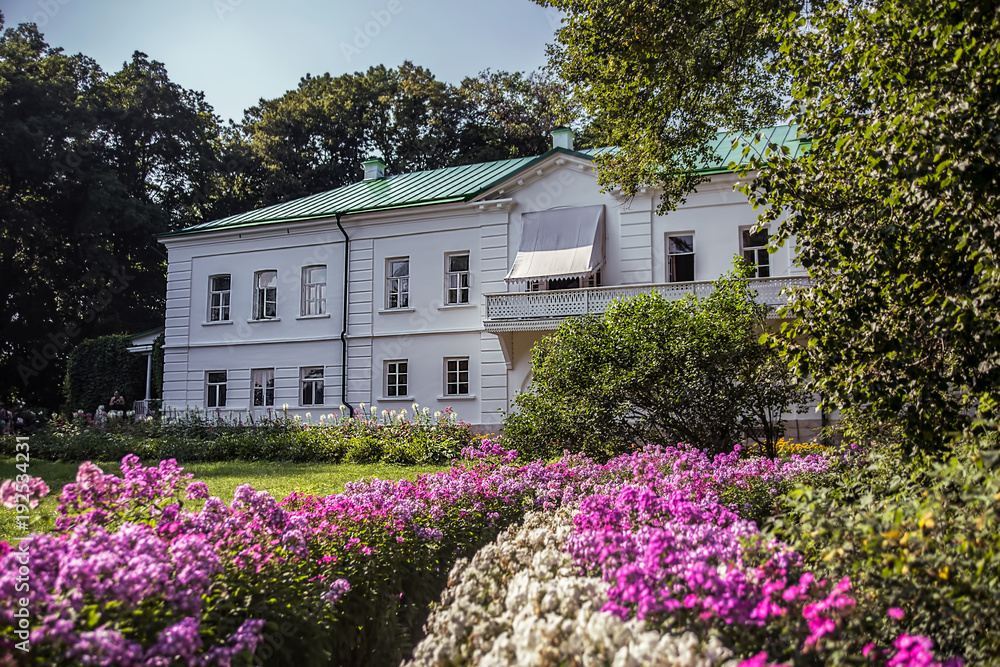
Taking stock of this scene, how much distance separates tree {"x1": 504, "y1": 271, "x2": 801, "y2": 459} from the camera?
10.6 m

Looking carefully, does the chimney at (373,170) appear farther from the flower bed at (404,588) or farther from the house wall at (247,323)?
the flower bed at (404,588)

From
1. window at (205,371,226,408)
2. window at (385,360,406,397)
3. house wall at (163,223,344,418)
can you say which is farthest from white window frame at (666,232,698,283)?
window at (205,371,226,408)

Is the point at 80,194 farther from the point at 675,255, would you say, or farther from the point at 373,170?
the point at 675,255

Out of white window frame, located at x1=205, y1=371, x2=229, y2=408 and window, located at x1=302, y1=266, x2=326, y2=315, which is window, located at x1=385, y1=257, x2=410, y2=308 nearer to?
window, located at x1=302, y1=266, x2=326, y2=315

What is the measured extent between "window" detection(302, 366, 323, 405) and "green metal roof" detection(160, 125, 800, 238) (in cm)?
513

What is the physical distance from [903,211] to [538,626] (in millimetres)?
3731

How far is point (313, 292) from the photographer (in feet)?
80.9

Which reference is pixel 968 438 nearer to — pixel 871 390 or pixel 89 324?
pixel 871 390

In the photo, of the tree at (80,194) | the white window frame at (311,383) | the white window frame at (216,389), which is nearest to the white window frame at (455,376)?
the white window frame at (311,383)

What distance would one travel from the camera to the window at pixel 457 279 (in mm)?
22625

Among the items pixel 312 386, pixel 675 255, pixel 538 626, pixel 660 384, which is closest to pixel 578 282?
pixel 675 255

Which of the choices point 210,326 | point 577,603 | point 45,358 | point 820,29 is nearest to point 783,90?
point 820,29

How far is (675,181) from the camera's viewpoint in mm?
12742

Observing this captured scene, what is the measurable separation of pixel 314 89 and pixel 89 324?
56.9 feet
